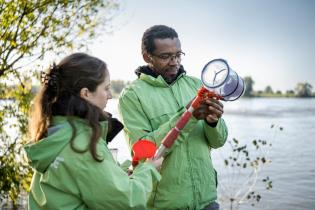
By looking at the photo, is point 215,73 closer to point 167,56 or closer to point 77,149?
point 167,56

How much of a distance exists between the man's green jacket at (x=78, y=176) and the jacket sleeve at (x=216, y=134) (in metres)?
0.88

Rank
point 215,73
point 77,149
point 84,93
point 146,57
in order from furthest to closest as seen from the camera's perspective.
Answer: point 146,57 < point 215,73 < point 84,93 < point 77,149

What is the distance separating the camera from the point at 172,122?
2.71 meters

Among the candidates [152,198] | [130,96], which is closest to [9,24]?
[130,96]

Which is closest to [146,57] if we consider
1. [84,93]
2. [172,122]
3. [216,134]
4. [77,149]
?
[172,122]

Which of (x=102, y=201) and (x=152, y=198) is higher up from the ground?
(x=102, y=201)

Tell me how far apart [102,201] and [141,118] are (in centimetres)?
104

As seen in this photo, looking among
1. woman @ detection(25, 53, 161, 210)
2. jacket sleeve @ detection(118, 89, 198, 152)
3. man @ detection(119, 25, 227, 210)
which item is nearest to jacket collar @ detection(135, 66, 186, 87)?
man @ detection(119, 25, 227, 210)

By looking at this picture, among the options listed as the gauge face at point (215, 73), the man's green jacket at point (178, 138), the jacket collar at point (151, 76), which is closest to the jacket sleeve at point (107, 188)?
the man's green jacket at point (178, 138)

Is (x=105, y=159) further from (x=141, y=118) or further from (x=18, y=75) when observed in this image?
(x=18, y=75)

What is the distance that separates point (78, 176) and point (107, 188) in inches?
5.9

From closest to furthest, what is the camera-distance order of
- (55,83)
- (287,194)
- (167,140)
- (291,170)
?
(55,83), (167,140), (287,194), (291,170)

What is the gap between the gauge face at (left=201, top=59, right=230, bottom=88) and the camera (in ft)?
8.11

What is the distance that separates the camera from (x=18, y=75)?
5672mm
